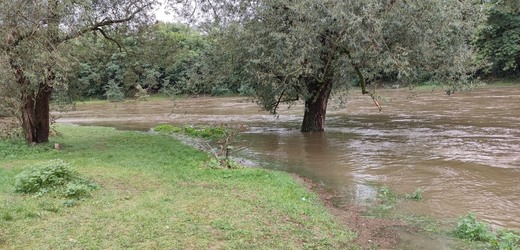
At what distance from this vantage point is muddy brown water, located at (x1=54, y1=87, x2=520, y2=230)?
30.9ft

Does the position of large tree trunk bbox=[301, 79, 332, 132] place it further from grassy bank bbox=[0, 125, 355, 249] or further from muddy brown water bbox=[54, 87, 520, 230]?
grassy bank bbox=[0, 125, 355, 249]

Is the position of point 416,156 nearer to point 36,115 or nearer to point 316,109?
point 316,109

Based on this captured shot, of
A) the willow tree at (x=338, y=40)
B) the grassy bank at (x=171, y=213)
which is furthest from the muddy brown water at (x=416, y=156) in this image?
the willow tree at (x=338, y=40)

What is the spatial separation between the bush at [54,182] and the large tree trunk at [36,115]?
627 centimetres

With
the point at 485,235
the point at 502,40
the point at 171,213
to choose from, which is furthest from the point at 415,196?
the point at 502,40

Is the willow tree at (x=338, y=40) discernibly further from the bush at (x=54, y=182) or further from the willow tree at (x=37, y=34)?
the bush at (x=54, y=182)

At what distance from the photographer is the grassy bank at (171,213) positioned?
6.20m

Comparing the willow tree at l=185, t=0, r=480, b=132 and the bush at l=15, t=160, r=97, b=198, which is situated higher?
the willow tree at l=185, t=0, r=480, b=132

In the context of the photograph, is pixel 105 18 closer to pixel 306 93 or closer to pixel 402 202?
pixel 306 93

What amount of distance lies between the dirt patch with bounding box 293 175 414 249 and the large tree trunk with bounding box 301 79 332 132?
30.7 feet

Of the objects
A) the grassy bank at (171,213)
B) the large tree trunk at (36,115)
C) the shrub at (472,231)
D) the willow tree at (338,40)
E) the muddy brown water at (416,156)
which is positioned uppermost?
the willow tree at (338,40)

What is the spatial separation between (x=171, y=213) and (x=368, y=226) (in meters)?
3.43

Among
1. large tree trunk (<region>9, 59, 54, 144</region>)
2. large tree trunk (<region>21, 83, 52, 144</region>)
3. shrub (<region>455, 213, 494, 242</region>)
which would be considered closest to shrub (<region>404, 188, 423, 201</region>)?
shrub (<region>455, 213, 494, 242</region>)

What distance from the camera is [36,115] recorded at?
15000 millimetres
